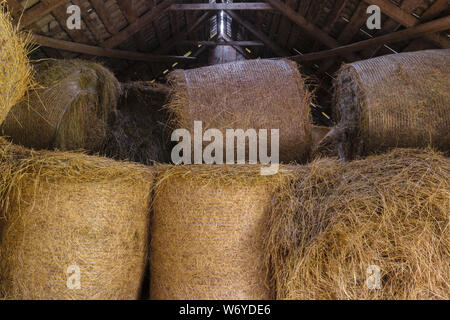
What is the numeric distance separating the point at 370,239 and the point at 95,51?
2841mm

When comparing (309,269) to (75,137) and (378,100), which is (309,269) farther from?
(75,137)

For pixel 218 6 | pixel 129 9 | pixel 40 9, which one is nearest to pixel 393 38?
pixel 218 6

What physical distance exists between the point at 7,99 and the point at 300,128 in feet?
4.66

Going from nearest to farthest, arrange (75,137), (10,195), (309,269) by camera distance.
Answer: (309,269) → (10,195) → (75,137)

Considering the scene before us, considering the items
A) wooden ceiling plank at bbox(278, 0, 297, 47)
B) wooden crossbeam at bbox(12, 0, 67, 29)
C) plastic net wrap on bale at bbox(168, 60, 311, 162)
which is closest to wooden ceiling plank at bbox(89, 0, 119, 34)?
wooden crossbeam at bbox(12, 0, 67, 29)

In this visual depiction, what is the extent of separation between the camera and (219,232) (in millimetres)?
1604

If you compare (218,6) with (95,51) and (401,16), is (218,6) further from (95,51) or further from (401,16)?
(401,16)

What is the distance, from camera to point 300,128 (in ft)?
7.07

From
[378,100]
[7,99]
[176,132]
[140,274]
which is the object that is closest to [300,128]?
[378,100]

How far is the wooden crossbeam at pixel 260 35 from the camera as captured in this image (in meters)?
4.55

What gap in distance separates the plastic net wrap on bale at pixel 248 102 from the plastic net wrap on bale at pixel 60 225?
0.60 m

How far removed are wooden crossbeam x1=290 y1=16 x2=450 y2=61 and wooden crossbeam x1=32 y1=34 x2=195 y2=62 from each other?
1.58 metres

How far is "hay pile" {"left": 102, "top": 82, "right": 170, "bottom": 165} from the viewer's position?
2.79m

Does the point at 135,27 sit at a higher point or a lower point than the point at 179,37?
lower
